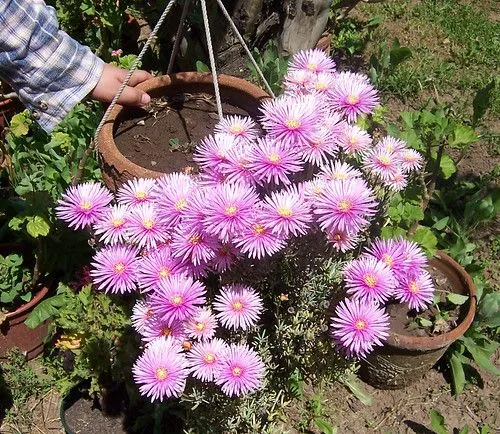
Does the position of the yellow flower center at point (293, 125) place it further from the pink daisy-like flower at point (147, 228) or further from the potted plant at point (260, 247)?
the pink daisy-like flower at point (147, 228)

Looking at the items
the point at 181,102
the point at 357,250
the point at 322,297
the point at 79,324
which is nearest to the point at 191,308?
the point at 322,297

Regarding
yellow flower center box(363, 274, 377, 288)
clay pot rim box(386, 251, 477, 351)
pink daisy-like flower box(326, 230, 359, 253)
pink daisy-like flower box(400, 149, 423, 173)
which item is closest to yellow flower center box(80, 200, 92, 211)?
pink daisy-like flower box(326, 230, 359, 253)

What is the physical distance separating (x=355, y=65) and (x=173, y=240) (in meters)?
3.18

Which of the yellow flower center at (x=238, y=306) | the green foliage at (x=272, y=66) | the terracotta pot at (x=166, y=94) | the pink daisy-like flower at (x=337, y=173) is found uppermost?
the pink daisy-like flower at (x=337, y=173)

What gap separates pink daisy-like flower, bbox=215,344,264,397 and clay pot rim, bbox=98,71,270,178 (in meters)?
0.75

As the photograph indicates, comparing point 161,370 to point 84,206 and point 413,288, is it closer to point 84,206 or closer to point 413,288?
point 84,206

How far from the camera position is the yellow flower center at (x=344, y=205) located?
1303mm

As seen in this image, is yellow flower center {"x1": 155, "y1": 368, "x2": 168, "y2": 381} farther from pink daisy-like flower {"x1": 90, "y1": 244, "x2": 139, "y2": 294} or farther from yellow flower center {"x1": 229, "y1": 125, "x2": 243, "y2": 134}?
yellow flower center {"x1": 229, "y1": 125, "x2": 243, "y2": 134}

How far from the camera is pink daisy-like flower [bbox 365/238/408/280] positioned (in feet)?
4.96

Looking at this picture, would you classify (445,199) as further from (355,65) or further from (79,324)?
(79,324)

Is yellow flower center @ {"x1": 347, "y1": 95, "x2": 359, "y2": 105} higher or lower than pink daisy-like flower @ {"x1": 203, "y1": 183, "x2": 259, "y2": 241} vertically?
higher

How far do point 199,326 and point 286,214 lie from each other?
0.34 metres

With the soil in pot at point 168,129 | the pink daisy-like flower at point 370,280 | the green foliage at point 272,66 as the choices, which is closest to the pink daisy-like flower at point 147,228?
the pink daisy-like flower at point 370,280

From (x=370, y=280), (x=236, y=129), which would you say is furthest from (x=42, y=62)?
(x=370, y=280)
